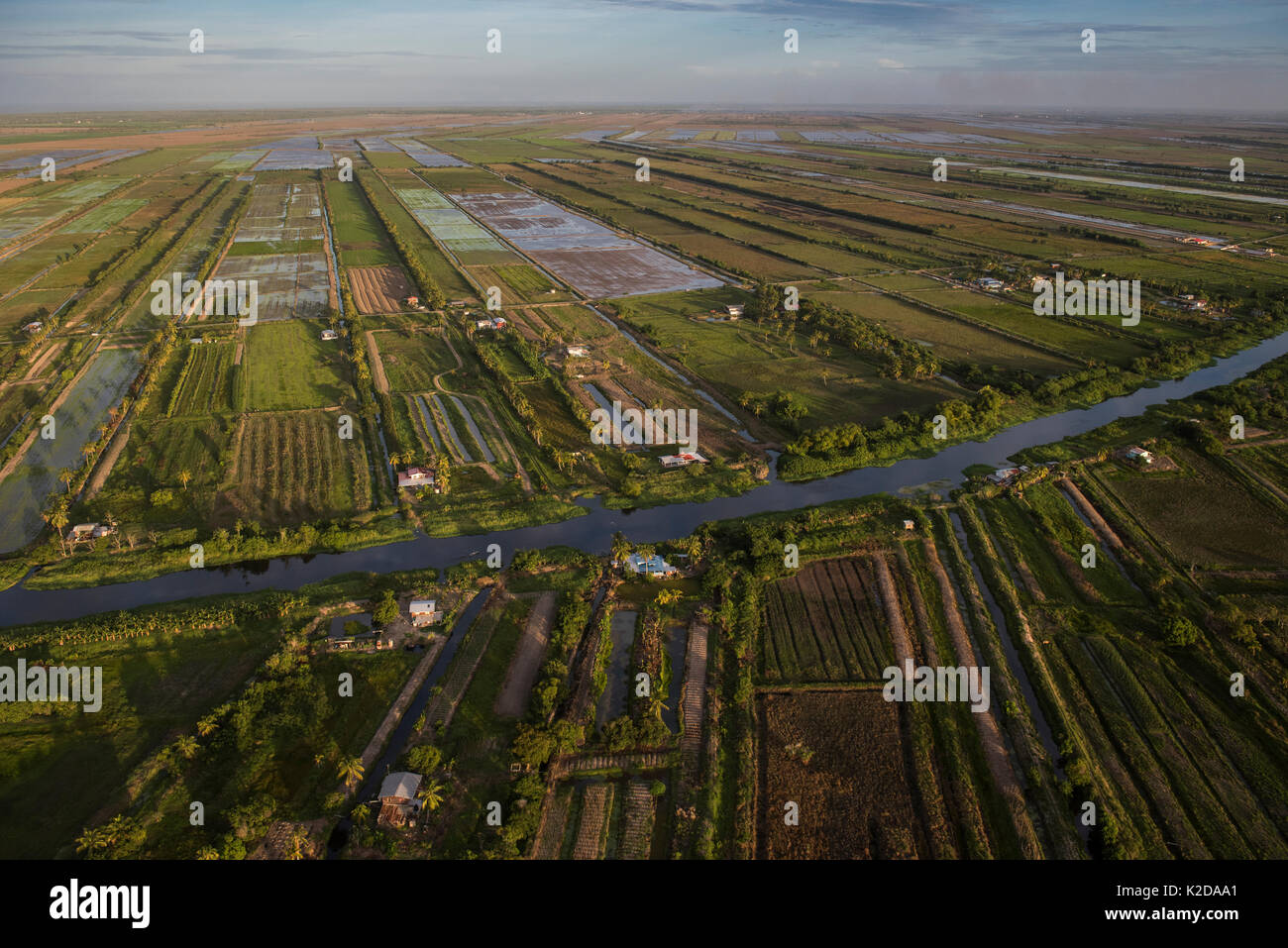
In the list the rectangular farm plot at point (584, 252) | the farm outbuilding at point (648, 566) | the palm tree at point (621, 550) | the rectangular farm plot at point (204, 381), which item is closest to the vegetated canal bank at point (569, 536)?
the palm tree at point (621, 550)

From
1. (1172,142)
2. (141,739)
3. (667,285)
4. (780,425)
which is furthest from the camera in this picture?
(1172,142)

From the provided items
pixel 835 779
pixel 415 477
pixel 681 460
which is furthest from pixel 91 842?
pixel 681 460

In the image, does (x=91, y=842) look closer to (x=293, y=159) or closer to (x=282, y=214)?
(x=282, y=214)

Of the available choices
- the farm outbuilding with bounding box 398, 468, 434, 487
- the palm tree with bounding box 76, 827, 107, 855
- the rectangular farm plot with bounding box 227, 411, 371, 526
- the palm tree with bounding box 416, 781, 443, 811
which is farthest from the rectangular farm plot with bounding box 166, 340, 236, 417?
the palm tree with bounding box 416, 781, 443, 811

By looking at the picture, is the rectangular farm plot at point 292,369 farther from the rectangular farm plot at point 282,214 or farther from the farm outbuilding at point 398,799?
the rectangular farm plot at point 282,214

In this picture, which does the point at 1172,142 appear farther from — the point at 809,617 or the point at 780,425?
the point at 809,617

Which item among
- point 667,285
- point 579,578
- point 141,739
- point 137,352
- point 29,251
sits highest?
point 29,251

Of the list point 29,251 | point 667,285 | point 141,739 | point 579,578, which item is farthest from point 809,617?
point 29,251
